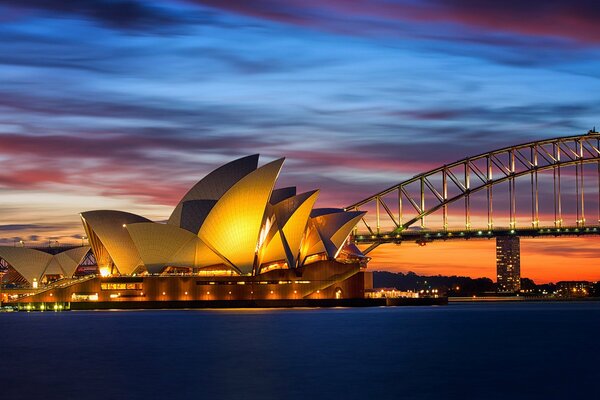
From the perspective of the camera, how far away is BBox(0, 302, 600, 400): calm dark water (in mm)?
44844

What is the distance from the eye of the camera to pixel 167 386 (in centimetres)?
4628

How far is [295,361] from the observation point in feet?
186

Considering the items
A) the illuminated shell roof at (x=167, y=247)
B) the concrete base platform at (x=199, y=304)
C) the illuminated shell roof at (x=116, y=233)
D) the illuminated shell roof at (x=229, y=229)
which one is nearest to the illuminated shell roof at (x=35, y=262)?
the concrete base platform at (x=199, y=304)

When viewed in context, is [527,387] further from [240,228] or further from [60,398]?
[240,228]

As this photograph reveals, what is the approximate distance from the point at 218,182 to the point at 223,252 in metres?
8.70

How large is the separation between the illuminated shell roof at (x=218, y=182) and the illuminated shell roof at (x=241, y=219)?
269 centimetres

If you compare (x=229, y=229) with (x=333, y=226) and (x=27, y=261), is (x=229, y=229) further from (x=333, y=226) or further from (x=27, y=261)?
(x=27, y=261)

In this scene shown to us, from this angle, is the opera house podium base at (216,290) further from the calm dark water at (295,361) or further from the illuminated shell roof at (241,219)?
the calm dark water at (295,361)

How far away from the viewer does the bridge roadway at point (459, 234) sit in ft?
437

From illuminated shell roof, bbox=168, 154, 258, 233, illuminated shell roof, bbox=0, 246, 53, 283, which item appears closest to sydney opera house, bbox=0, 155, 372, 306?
illuminated shell roof, bbox=168, 154, 258, 233

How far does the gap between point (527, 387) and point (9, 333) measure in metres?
48.2

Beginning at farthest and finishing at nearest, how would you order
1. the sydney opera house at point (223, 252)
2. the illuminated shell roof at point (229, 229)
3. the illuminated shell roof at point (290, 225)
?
the illuminated shell roof at point (290, 225), the sydney opera house at point (223, 252), the illuminated shell roof at point (229, 229)

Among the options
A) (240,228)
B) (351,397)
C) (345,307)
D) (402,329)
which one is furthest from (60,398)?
(345,307)

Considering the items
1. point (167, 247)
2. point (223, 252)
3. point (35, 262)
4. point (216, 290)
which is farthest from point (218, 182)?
point (35, 262)
